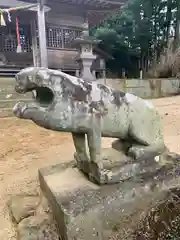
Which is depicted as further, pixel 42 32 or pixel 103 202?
pixel 42 32

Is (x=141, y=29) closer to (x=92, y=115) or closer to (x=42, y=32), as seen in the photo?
(x=42, y=32)

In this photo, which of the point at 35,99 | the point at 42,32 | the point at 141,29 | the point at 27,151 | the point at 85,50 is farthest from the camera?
the point at 141,29

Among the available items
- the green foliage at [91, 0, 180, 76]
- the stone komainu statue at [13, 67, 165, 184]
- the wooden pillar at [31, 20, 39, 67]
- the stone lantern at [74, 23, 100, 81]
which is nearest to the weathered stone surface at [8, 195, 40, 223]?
the stone komainu statue at [13, 67, 165, 184]

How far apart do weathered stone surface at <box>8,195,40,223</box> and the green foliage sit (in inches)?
365

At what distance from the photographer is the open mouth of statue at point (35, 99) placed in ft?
4.20

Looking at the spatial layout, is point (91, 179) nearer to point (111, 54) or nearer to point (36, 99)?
point (36, 99)

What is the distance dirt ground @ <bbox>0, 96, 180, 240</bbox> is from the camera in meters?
2.24

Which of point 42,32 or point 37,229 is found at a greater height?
point 42,32

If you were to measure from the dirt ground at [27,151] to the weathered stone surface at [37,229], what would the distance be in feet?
0.45

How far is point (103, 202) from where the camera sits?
4.69 feet

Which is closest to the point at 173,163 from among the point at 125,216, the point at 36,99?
the point at 125,216

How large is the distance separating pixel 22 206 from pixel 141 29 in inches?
431

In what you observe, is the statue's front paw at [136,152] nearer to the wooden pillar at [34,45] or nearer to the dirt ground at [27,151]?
the dirt ground at [27,151]

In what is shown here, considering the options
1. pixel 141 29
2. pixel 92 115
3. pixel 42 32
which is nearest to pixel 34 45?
pixel 42 32
